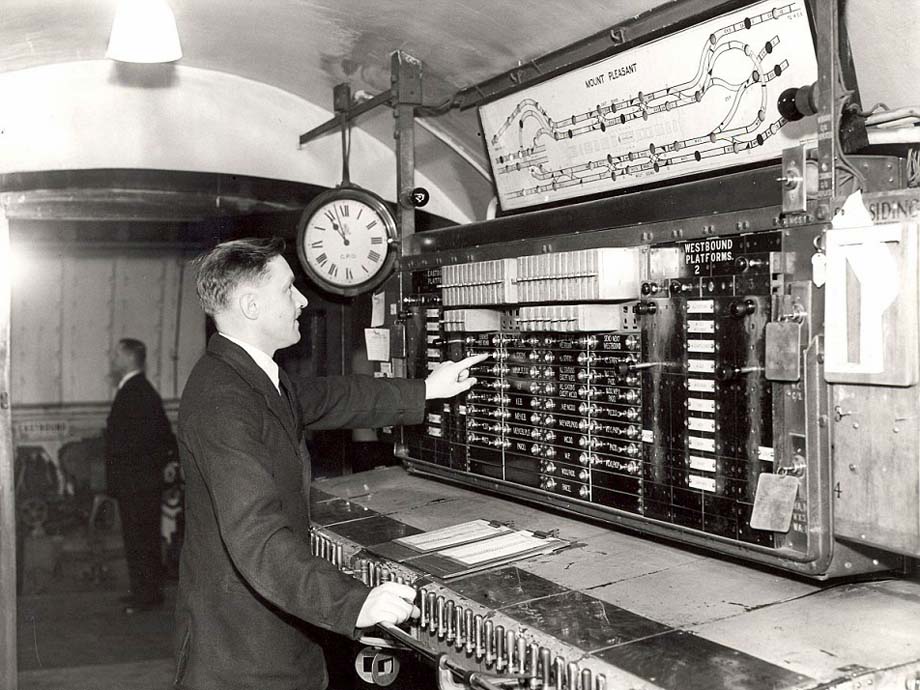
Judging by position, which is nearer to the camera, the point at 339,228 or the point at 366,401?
the point at 366,401

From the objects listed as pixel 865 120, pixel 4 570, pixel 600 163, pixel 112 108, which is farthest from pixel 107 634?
pixel 865 120

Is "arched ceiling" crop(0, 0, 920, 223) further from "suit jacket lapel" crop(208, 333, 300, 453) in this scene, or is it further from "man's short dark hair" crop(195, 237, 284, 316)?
"suit jacket lapel" crop(208, 333, 300, 453)

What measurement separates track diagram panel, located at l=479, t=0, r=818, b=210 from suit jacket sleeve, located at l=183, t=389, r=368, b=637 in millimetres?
1492

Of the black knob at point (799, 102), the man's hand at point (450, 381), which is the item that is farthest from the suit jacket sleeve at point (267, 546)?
the black knob at point (799, 102)

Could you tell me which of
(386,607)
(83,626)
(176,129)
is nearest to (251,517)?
(386,607)

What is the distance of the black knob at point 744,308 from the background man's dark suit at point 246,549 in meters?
1.06

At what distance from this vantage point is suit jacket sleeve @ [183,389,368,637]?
2.07 m

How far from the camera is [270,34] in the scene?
379 cm

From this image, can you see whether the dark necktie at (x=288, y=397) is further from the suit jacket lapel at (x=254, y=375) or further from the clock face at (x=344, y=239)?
the clock face at (x=344, y=239)

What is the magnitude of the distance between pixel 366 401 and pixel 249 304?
0.68m

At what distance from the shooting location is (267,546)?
2.11 m

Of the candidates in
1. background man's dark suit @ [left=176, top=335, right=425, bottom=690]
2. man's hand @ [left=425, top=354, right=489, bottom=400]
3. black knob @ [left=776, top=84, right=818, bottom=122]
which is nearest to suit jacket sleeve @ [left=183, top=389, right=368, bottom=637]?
background man's dark suit @ [left=176, top=335, right=425, bottom=690]

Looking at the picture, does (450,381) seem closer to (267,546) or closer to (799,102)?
(267,546)

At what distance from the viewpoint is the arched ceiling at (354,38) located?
3.00 metres
